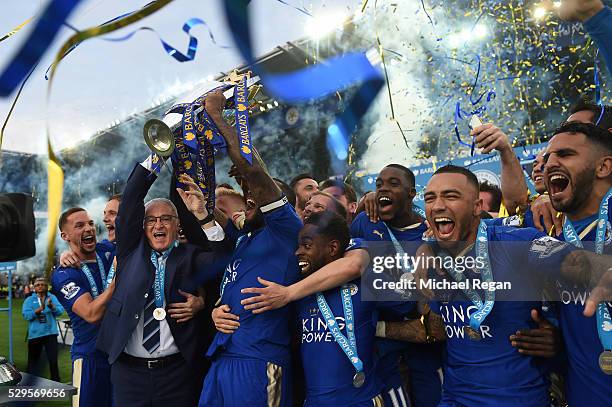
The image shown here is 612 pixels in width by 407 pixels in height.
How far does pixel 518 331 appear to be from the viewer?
2350 millimetres

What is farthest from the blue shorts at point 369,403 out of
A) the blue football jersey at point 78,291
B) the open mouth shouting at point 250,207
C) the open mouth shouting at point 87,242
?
the open mouth shouting at point 87,242

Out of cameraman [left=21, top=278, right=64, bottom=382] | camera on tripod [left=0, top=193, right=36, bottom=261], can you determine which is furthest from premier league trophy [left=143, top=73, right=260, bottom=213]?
cameraman [left=21, top=278, right=64, bottom=382]

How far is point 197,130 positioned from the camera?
2.82 metres

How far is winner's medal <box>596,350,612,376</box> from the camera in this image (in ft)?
6.97

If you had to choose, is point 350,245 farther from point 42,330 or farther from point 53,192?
point 42,330

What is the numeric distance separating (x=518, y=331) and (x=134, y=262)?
7.35 feet

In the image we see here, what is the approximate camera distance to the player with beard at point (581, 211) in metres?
2.21

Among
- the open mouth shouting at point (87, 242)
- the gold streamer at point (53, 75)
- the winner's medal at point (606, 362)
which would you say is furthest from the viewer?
the open mouth shouting at point (87, 242)

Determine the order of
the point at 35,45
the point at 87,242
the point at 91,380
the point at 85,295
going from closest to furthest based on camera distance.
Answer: the point at 35,45 < the point at 85,295 < the point at 91,380 < the point at 87,242

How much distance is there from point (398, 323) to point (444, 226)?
66 centimetres

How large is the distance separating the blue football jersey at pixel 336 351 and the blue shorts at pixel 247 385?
14cm

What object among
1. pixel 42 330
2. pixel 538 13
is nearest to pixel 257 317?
pixel 42 330

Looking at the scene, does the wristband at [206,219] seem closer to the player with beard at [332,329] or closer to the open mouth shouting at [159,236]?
the open mouth shouting at [159,236]
